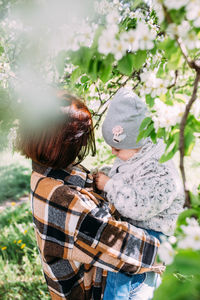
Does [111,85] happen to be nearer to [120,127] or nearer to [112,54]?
[120,127]

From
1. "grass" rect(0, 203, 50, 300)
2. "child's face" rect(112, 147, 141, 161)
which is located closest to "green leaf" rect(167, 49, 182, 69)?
"child's face" rect(112, 147, 141, 161)

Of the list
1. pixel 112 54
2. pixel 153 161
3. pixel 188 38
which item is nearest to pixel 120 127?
pixel 153 161

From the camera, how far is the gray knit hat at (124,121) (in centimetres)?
142

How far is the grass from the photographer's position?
2459mm

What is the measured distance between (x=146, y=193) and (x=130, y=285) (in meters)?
0.49

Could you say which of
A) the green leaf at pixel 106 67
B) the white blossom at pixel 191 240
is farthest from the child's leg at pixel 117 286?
the green leaf at pixel 106 67

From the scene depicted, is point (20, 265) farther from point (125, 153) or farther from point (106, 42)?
point (106, 42)

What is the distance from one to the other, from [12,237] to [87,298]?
2015 millimetres

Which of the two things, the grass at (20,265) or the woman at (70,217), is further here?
the grass at (20,265)

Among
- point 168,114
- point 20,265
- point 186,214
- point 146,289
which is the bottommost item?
point 20,265

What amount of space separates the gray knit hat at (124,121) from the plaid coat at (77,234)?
343mm

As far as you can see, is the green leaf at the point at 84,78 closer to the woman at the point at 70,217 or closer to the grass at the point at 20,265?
the woman at the point at 70,217

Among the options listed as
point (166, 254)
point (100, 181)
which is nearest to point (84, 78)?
point (100, 181)

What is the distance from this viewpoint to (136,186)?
1323 mm
